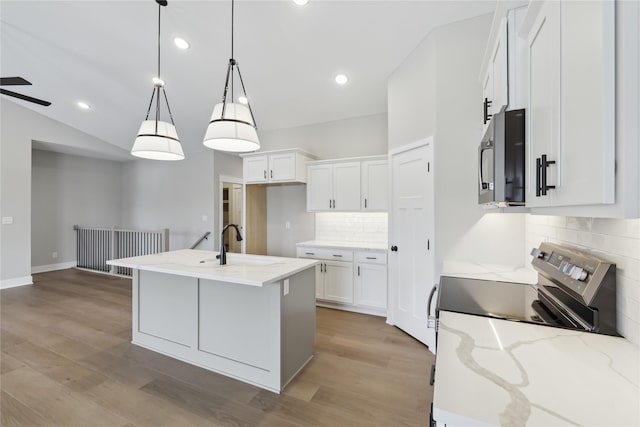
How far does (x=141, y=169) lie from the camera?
712cm

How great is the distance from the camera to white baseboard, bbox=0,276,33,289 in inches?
187

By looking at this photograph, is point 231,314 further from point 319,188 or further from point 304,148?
point 304,148

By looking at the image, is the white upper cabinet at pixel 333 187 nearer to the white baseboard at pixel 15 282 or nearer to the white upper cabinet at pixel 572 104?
the white upper cabinet at pixel 572 104

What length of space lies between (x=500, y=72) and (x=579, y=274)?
101 centimetres

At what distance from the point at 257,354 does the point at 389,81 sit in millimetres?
3372

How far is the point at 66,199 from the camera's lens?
6.43 metres

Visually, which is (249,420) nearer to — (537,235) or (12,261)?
(537,235)

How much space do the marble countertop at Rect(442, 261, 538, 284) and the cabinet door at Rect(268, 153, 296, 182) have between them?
262cm

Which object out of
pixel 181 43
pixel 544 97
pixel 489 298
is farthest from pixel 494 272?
pixel 181 43

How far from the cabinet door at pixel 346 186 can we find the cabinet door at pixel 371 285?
875 millimetres

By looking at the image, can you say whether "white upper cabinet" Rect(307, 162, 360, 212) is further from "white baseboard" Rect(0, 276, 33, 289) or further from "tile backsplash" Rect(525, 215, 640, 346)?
"white baseboard" Rect(0, 276, 33, 289)

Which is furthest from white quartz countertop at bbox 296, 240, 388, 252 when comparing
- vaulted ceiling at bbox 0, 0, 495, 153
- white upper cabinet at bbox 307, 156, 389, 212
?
vaulted ceiling at bbox 0, 0, 495, 153

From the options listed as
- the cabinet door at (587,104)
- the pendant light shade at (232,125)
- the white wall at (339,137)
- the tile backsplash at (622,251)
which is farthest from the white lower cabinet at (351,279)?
the cabinet door at (587,104)

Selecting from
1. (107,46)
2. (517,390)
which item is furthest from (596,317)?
(107,46)
